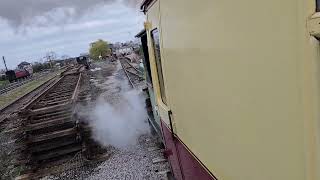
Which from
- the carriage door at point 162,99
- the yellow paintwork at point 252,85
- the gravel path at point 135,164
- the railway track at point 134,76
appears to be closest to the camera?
the yellow paintwork at point 252,85

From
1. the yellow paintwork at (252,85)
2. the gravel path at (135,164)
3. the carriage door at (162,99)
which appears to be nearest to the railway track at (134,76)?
the gravel path at (135,164)

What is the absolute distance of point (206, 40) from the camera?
1.96m

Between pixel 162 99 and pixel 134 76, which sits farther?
pixel 134 76

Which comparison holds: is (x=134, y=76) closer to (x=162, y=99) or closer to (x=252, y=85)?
(x=162, y=99)

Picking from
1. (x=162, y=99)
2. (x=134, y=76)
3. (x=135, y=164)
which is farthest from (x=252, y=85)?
(x=134, y=76)

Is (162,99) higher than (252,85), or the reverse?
(252,85)

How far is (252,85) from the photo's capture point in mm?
1489

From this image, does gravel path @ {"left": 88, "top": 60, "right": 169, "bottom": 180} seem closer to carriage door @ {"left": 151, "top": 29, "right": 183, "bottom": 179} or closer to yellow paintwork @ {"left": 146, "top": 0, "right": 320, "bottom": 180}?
carriage door @ {"left": 151, "top": 29, "right": 183, "bottom": 179}

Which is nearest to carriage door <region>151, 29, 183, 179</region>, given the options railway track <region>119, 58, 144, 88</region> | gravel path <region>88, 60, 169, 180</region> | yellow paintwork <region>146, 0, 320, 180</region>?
yellow paintwork <region>146, 0, 320, 180</region>

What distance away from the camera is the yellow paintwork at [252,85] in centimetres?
116

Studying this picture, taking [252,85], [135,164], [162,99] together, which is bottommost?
[135,164]

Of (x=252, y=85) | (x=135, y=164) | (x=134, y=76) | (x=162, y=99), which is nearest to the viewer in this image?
(x=252, y=85)

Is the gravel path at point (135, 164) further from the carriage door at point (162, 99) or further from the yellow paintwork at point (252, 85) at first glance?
the yellow paintwork at point (252, 85)

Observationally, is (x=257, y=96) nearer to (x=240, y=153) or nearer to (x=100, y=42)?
(x=240, y=153)
